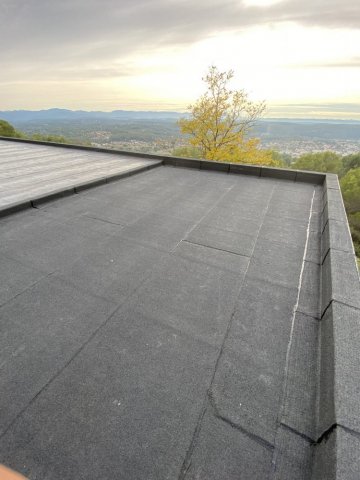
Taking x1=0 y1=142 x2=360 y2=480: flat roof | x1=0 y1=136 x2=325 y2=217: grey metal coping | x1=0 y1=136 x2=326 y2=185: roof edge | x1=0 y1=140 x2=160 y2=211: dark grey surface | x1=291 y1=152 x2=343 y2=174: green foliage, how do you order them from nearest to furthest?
1. x1=0 y1=142 x2=360 y2=480: flat roof
2. x1=0 y1=136 x2=325 y2=217: grey metal coping
3. x1=0 y1=140 x2=160 y2=211: dark grey surface
4. x1=0 y1=136 x2=326 y2=185: roof edge
5. x1=291 y1=152 x2=343 y2=174: green foliage

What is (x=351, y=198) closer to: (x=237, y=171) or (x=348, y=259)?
(x=237, y=171)

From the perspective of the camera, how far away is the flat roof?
1866 millimetres

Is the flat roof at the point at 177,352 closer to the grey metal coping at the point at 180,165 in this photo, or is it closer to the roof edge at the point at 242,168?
the grey metal coping at the point at 180,165

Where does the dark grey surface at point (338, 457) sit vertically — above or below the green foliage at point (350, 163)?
above

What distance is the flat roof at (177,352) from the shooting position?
187cm

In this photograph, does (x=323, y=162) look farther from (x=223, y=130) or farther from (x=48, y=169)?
(x=48, y=169)

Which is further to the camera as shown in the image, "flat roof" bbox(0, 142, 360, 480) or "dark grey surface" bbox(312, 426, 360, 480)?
"flat roof" bbox(0, 142, 360, 480)

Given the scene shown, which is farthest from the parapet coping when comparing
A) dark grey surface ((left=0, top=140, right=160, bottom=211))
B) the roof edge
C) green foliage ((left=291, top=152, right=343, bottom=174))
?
green foliage ((left=291, top=152, right=343, bottom=174))

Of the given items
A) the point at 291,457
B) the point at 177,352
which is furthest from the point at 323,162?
the point at 291,457

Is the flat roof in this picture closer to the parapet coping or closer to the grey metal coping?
the parapet coping

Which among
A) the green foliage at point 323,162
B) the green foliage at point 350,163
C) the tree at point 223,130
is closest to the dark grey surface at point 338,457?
the tree at point 223,130

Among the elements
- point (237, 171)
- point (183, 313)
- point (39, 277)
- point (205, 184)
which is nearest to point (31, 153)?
point (205, 184)

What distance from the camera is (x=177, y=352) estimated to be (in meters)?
2.66

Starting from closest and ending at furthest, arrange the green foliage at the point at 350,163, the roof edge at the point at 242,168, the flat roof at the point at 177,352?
1. the flat roof at the point at 177,352
2. the roof edge at the point at 242,168
3. the green foliage at the point at 350,163
